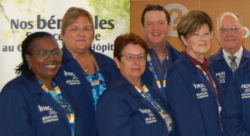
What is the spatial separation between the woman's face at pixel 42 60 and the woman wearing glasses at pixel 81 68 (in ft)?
1.40

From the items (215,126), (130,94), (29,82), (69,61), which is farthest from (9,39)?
(215,126)

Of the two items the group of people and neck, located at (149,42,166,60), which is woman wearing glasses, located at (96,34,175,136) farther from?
neck, located at (149,42,166,60)

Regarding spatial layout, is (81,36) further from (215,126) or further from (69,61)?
(215,126)

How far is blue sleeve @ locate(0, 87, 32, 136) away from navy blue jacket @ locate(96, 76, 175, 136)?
0.60m

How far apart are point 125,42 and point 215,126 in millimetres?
1123

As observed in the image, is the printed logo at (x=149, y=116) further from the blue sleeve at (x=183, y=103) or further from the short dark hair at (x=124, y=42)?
the short dark hair at (x=124, y=42)

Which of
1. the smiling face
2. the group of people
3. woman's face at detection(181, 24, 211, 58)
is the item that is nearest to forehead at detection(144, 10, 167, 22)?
the smiling face

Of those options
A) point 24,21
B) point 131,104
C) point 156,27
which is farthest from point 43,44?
point 24,21

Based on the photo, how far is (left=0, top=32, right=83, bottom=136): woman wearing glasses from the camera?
2100mm

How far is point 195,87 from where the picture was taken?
8.95 ft

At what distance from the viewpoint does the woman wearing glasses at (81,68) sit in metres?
2.87

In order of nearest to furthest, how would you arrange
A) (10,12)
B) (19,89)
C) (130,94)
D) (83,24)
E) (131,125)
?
(19,89), (131,125), (130,94), (83,24), (10,12)

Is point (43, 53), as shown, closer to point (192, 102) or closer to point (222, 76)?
point (192, 102)

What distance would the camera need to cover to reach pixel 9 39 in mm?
4285
